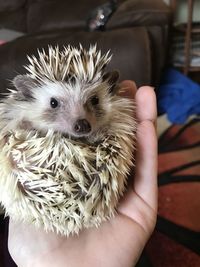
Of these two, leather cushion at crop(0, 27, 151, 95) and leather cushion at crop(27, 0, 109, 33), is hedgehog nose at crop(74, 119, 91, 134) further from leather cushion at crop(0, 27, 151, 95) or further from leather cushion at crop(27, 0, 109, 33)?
leather cushion at crop(27, 0, 109, 33)

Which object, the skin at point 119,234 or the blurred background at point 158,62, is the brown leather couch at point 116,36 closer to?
the blurred background at point 158,62

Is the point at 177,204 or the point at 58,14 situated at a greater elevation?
the point at 58,14

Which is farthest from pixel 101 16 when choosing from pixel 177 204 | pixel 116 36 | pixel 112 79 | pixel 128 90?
pixel 112 79

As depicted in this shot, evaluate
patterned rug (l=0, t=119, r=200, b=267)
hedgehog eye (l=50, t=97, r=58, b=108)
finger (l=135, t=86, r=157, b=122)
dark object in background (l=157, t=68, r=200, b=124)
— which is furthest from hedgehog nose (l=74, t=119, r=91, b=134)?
dark object in background (l=157, t=68, r=200, b=124)

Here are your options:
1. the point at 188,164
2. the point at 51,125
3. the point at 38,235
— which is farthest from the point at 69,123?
the point at 188,164

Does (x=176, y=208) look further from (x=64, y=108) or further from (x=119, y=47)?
(x=64, y=108)

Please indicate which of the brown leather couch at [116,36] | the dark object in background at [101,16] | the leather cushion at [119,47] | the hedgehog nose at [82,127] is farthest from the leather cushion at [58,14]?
the hedgehog nose at [82,127]

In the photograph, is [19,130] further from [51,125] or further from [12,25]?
[12,25]
